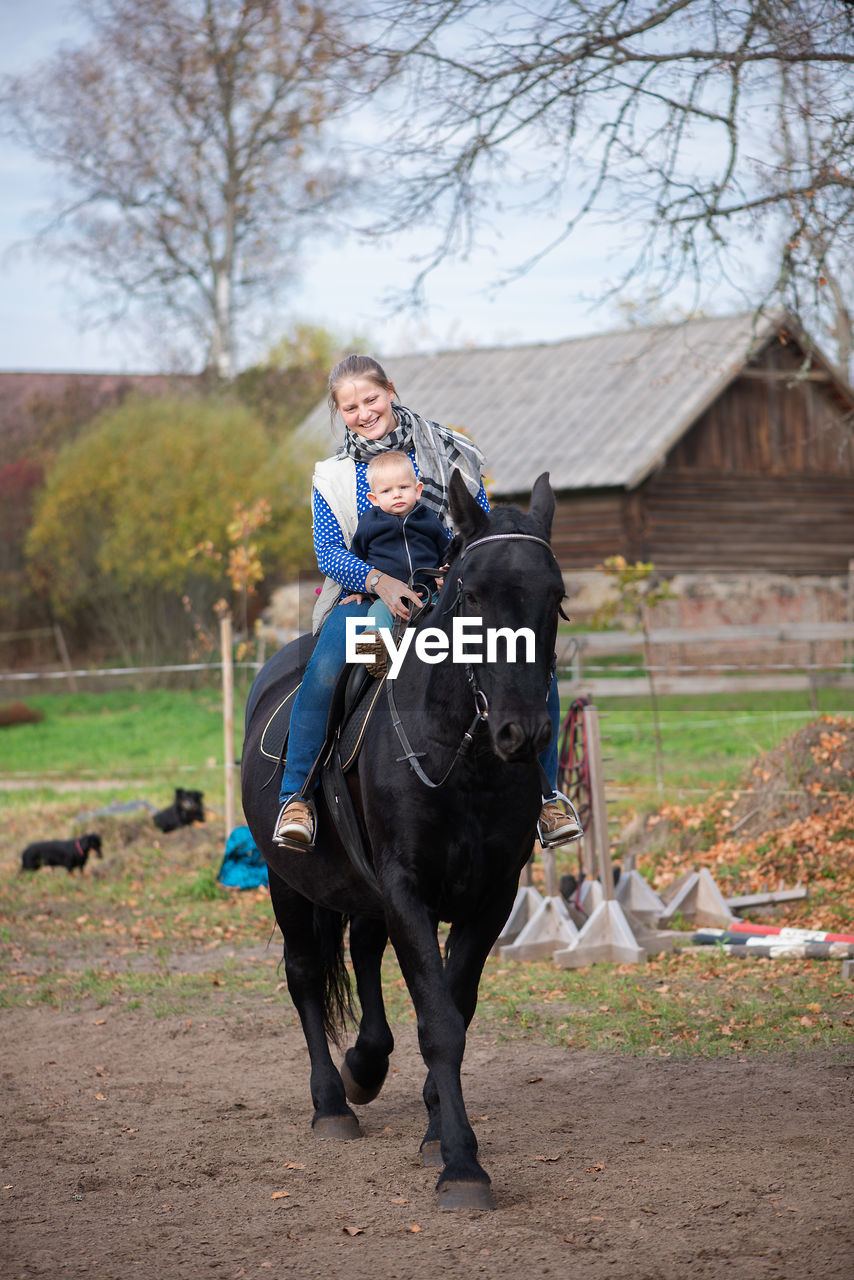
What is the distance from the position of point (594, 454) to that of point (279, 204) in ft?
33.1

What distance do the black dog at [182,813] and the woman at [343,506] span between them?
764 centimetres

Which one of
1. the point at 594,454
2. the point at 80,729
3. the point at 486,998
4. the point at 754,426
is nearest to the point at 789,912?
the point at 486,998

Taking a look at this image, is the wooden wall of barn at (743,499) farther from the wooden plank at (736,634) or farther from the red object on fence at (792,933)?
the red object on fence at (792,933)

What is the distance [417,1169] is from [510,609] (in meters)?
2.00

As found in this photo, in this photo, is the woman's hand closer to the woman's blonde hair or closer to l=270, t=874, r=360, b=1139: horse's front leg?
the woman's blonde hair

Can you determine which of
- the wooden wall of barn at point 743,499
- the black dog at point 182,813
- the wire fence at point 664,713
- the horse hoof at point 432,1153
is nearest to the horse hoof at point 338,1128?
the horse hoof at point 432,1153

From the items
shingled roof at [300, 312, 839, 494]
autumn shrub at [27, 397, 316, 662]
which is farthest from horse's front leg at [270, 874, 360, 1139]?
autumn shrub at [27, 397, 316, 662]

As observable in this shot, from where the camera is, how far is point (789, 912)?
848 cm

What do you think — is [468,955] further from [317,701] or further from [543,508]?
[543,508]

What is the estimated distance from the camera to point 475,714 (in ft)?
12.8

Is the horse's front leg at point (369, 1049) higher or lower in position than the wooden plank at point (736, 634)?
lower

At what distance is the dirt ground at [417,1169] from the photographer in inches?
133

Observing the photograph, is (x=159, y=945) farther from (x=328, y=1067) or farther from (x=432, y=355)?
(x=432, y=355)

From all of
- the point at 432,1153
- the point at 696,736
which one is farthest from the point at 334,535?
the point at 696,736
